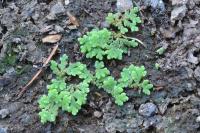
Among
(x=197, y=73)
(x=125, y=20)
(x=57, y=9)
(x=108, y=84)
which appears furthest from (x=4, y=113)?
(x=197, y=73)

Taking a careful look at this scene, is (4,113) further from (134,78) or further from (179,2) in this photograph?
(179,2)

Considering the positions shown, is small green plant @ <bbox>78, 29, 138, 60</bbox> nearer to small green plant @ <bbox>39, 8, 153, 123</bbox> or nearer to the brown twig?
small green plant @ <bbox>39, 8, 153, 123</bbox>

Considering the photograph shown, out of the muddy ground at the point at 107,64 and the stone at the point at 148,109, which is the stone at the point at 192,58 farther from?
the stone at the point at 148,109

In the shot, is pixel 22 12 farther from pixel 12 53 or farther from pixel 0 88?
pixel 0 88

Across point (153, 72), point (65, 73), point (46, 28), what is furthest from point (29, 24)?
point (153, 72)

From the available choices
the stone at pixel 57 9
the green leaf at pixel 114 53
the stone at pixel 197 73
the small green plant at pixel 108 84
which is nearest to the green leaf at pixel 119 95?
the small green plant at pixel 108 84
